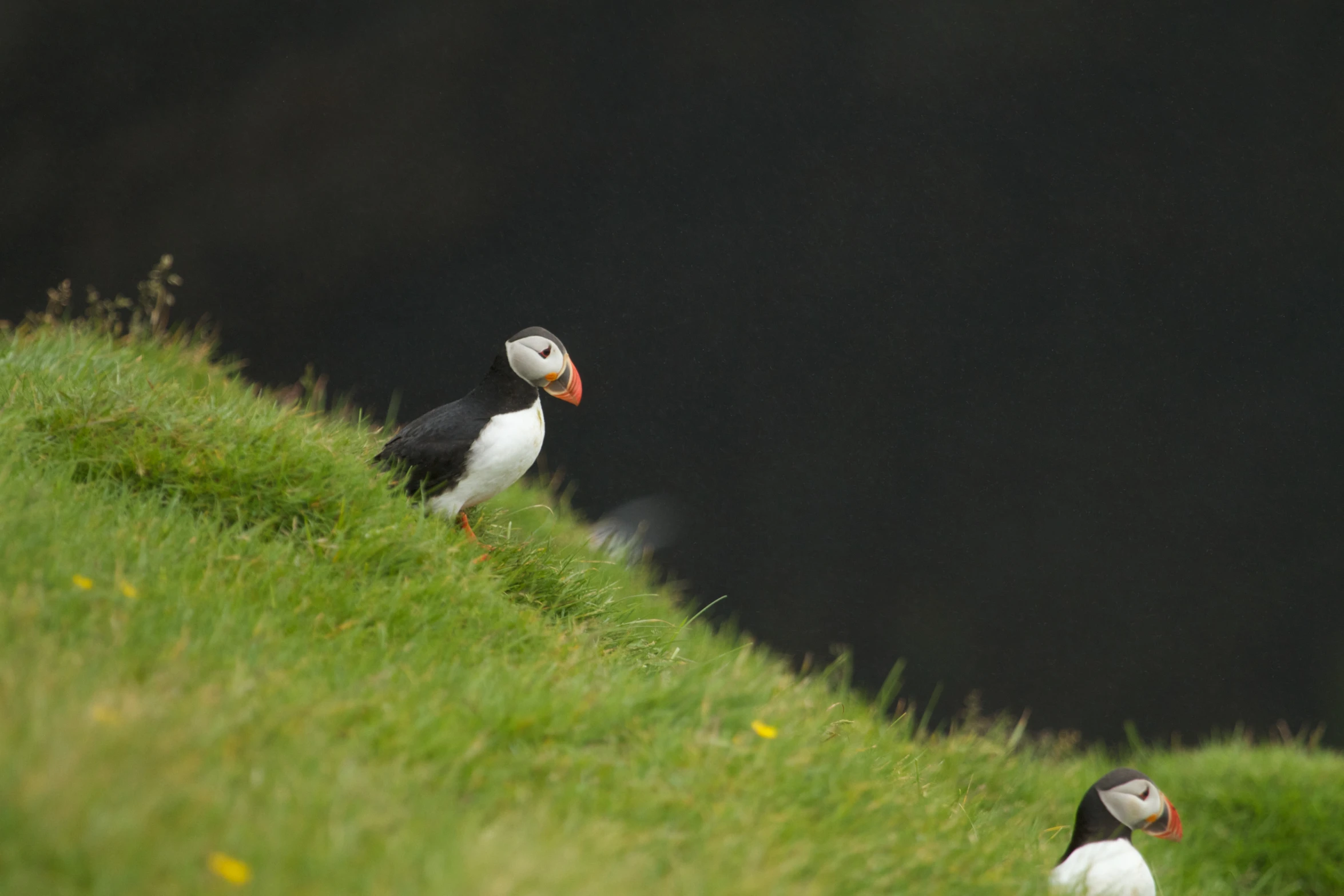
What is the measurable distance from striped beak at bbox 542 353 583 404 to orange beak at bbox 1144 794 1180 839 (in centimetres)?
286

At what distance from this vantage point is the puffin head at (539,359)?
4148 mm

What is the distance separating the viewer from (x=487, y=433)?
13.2 feet

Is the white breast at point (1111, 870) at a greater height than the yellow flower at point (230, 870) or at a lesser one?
greater

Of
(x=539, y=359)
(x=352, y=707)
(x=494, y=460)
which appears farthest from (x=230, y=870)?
(x=539, y=359)

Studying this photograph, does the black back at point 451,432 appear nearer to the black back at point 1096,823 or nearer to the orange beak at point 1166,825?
the black back at point 1096,823

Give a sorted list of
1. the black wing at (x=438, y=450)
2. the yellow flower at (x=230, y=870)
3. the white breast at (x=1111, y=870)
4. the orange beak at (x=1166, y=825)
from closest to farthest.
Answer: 1. the yellow flower at (x=230, y=870)
2. the white breast at (x=1111, y=870)
3. the black wing at (x=438, y=450)
4. the orange beak at (x=1166, y=825)

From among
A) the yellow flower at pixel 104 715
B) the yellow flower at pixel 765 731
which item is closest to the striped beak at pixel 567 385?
the yellow flower at pixel 765 731

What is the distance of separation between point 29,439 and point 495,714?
212 centimetres

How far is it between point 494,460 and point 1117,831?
2792mm

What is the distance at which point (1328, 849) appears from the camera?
5918 mm

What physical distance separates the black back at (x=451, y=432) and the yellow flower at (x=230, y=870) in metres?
2.15

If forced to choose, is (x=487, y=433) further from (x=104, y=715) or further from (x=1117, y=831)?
(x=1117, y=831)

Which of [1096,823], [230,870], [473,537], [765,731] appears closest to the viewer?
[230,870]

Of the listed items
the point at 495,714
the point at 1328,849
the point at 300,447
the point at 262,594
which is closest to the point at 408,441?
the point at 300,447
